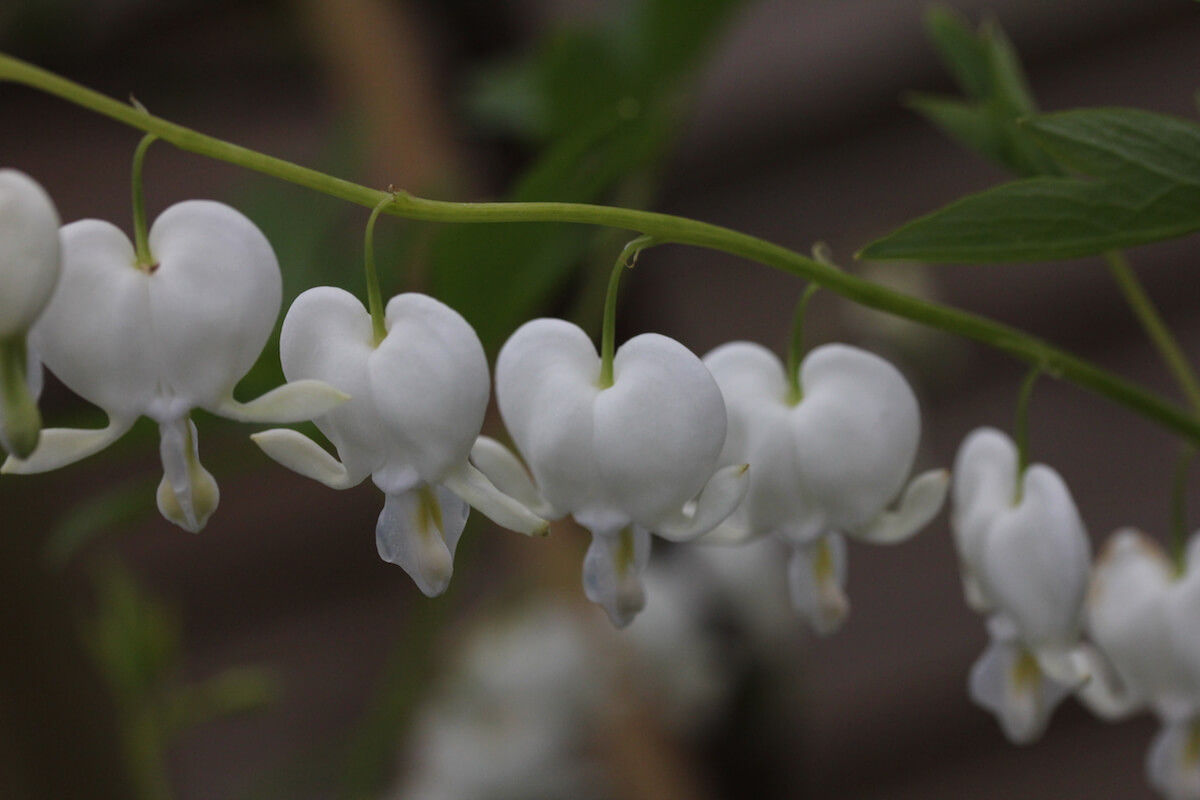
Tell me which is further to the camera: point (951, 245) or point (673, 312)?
point (673, 312)

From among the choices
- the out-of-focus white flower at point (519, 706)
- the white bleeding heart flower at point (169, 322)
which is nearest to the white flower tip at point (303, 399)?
the white bleeding heart flower at point (169, 322)

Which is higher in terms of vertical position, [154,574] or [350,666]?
[154,574]

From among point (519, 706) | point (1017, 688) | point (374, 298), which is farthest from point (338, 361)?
point (519, 706)

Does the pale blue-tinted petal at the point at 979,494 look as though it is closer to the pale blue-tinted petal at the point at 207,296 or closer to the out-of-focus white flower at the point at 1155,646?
the out-of-focus white flower at the point at 1155,646

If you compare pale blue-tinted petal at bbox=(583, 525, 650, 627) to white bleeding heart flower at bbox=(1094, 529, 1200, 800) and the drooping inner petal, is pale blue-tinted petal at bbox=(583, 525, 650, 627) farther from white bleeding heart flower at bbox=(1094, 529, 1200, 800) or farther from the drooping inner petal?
white bleeding heart flower at bbox=(1094, 529, 1200, 800)

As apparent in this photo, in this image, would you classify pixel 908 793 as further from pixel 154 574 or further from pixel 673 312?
pixel 154 574

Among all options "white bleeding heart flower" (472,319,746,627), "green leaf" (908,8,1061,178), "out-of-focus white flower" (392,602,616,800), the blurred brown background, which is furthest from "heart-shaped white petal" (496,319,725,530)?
the blurred brown background

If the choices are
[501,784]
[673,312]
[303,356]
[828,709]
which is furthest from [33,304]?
[828,709]
